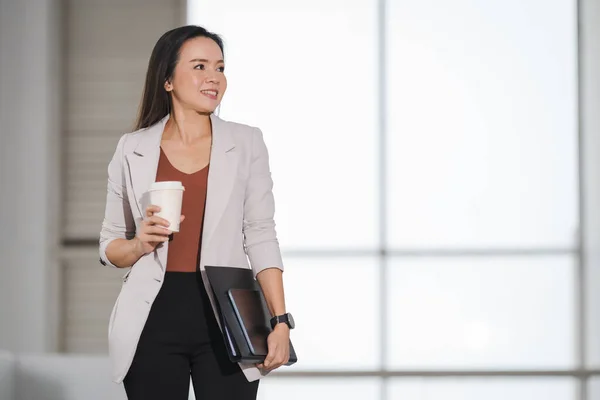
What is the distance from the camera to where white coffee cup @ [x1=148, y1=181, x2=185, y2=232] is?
1526 mm

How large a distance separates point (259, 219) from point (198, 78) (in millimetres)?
283

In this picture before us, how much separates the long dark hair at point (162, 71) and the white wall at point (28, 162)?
9.68 ft

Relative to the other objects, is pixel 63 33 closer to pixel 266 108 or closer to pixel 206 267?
pixel 266 108

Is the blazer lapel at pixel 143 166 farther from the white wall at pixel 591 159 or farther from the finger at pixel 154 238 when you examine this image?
the white wall at pixel 591 159

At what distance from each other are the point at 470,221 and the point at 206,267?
3.11 metres

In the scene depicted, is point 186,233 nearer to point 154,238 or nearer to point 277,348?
point 154,238

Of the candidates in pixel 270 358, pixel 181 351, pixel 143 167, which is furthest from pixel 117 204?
pixel 270 358

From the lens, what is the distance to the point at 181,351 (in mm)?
1619

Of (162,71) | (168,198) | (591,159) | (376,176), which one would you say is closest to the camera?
(168,198)

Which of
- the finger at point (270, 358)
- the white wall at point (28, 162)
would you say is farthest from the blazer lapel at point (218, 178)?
the white wall at point (28, 162)

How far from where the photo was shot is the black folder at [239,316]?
1568 millimetres

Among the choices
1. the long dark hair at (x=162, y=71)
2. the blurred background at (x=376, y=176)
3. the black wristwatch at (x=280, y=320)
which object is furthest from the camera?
the blurred background at (x=376, y=176)

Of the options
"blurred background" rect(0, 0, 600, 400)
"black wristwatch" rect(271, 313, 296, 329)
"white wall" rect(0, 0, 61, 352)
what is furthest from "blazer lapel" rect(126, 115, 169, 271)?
"white wall" rect(0, 0, 61, 352)

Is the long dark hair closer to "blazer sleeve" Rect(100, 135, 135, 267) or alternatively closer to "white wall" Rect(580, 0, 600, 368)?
"blazer sleeve" Rect(100, 135, 135, 267)
